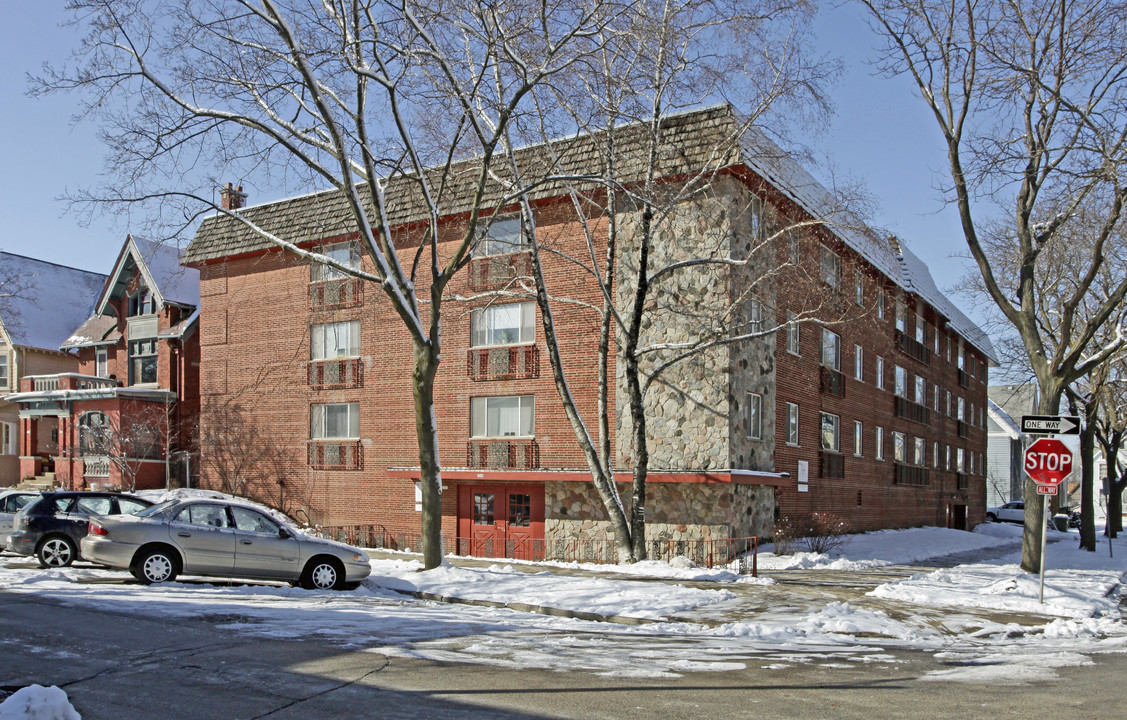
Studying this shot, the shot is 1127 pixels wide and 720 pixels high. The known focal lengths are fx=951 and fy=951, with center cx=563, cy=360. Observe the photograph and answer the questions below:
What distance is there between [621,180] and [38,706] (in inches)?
703

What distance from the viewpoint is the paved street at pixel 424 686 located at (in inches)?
283

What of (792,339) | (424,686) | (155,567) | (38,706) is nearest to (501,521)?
(792,339)

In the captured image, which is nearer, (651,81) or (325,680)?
(325,680)

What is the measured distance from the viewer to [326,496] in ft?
101

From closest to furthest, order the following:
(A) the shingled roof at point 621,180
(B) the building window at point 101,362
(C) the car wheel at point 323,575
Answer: (C) the car wheel at point 323,575 → (A) the shingled roof at point 621,180 → (B) the building window at point 101,362

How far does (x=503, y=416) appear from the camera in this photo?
27297 millimetres

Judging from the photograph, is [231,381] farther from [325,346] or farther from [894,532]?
[894,532]

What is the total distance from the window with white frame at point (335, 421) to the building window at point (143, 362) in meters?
11.6

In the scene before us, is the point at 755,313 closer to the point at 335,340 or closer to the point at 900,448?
the point at 335,340

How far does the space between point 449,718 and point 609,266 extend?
14.8 meters

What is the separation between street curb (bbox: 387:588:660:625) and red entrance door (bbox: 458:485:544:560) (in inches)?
430

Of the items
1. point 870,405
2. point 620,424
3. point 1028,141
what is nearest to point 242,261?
point 620,424

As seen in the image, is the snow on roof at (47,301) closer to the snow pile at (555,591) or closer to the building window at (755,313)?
the building window at (755,313)

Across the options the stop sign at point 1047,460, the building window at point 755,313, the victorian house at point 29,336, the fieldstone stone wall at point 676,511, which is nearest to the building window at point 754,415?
the fieldstone stone wall at point 676,511
